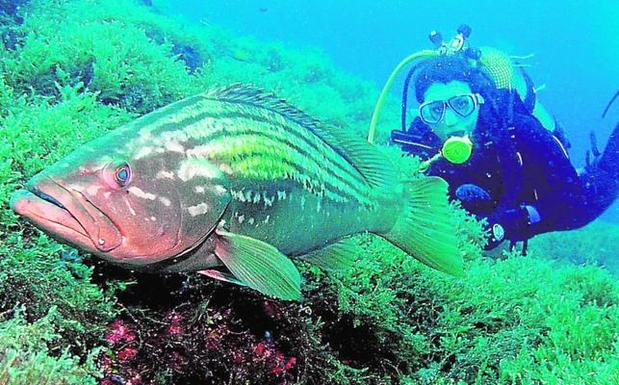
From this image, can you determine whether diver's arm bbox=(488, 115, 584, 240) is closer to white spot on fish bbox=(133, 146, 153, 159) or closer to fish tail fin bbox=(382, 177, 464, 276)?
fish tail fin bbox=(382, 177, 464, 276)

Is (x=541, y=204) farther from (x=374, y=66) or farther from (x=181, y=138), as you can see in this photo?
(x=374, y=66)

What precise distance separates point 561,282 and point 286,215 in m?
4.53

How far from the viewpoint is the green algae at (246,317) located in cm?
254

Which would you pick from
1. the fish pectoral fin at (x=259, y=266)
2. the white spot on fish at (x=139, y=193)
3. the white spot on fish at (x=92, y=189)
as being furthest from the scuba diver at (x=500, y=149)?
the white spot on fish at (x=92, y=189)

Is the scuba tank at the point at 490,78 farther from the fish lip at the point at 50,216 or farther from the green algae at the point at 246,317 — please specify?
the fish lip at the point at 50,216

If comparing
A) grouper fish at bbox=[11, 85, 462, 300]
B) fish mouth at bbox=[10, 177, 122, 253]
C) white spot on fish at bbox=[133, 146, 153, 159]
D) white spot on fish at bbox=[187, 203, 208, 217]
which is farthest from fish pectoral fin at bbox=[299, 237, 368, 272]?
fish mouth at bbox=[10, 177, 122, 253]

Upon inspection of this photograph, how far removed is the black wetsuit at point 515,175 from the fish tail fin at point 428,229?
4129mm

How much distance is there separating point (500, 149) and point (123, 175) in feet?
22.1

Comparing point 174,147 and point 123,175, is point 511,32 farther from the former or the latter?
point 123,175

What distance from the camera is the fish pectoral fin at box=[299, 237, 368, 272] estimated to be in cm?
271

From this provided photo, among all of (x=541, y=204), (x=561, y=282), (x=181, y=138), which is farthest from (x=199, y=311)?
(x=541, y=204)

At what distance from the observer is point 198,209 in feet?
6.56

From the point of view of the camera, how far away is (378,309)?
140 inches

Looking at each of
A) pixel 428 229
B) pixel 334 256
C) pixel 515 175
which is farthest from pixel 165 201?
pixel 515 175
